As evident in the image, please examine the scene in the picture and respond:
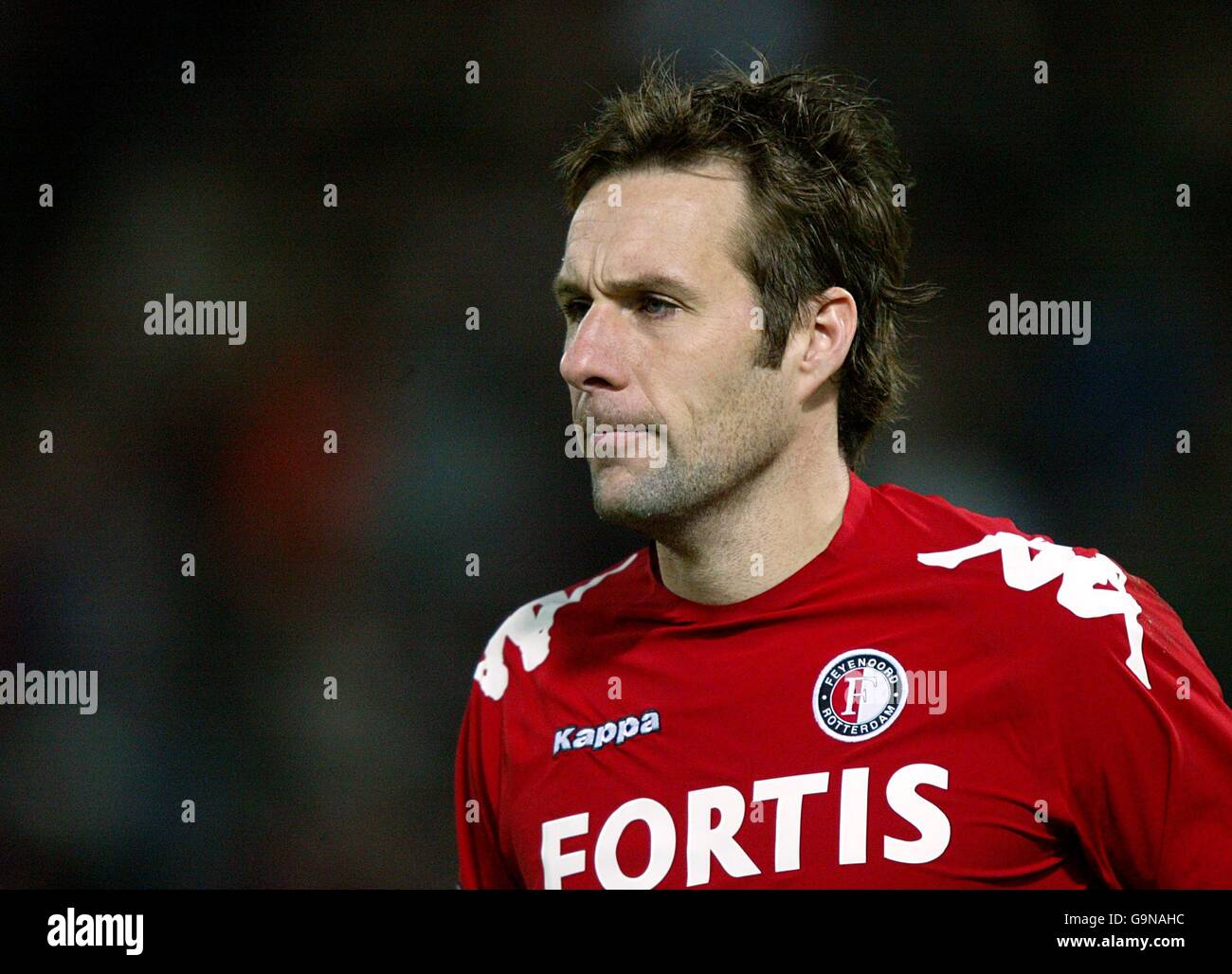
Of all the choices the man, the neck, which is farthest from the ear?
the neck

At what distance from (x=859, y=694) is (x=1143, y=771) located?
487 mm

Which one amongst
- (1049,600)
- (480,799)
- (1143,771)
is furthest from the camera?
(480,799)

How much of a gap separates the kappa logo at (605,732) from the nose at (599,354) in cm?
64

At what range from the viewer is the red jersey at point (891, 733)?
79.4 inches

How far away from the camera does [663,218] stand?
7.46 ft

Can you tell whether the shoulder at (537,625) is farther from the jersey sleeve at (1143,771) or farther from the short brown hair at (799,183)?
the jersey sleeve at (1143,771)

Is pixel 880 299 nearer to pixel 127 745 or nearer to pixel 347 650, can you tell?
pixel 347 650

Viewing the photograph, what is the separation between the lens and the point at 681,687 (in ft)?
7.47

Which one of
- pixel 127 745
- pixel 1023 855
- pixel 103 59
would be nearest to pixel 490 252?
pixel 103 59

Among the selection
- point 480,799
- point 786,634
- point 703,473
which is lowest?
point 480,799

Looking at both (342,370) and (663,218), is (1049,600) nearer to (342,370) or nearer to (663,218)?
(663,218)

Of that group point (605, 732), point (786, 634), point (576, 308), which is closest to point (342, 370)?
point (576, 308)

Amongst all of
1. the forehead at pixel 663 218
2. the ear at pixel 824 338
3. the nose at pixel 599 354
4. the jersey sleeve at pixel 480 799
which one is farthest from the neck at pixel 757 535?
the jersey sleeve at pixel 480 799

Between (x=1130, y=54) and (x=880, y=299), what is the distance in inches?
51.2
